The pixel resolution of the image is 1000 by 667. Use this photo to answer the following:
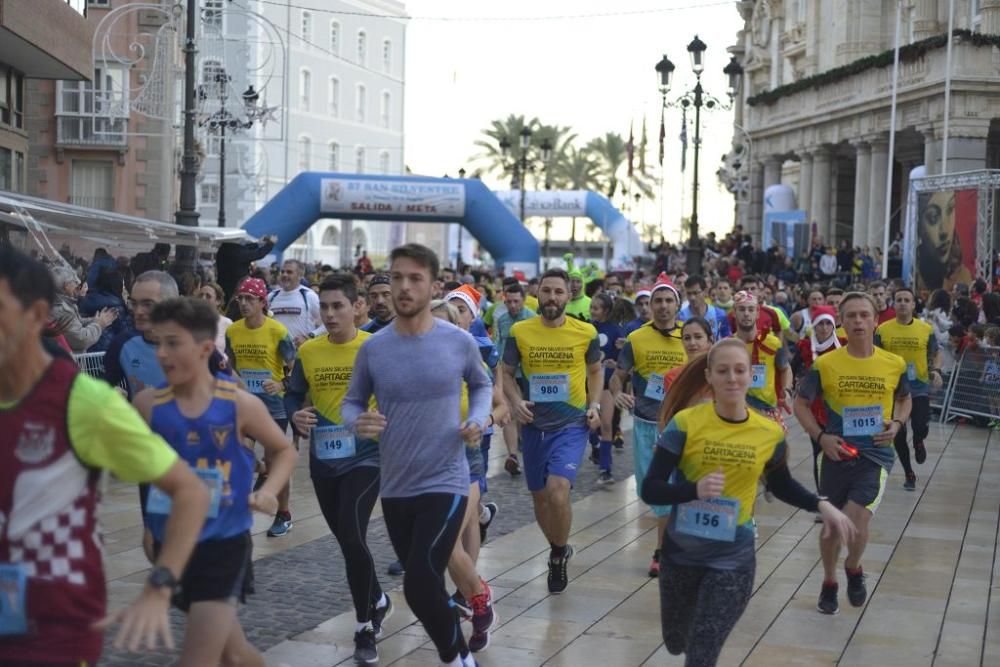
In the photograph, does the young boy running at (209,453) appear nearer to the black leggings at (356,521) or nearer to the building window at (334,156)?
the black leggings at (356,521)

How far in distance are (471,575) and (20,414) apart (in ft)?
12.2

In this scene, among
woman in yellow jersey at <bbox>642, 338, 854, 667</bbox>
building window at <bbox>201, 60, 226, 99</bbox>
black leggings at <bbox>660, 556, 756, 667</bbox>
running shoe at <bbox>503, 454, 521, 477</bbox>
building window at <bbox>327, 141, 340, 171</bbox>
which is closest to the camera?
black leggings at <bbox>660, 556, 756, 667</bbox>

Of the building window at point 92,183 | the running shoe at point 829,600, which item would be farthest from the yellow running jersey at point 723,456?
the building window at point 92,183

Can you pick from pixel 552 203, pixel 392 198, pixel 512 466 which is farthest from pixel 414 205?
pixel 512 466

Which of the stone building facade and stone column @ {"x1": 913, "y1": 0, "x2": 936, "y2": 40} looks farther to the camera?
stone column @ {"x1": 913, "y1": 0, "x2": 936, "y2": 40}

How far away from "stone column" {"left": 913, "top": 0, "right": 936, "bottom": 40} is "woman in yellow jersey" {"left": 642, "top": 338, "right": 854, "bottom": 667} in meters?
38.2

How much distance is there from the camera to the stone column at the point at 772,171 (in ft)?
160

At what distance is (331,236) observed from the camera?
232 feet

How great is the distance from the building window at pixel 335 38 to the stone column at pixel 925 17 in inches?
1414

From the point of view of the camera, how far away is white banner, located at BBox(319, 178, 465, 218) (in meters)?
36.3

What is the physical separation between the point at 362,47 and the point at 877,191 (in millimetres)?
40564

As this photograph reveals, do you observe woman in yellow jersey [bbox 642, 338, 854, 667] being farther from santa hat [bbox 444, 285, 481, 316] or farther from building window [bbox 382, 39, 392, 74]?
building window [bbox 382, 39, 392, 74]

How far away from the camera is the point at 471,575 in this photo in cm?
704

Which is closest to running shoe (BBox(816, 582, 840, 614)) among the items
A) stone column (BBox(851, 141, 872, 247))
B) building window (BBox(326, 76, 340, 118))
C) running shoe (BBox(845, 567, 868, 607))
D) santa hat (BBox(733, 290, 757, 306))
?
running shoe (BBox(845, 567, 868, 607))
